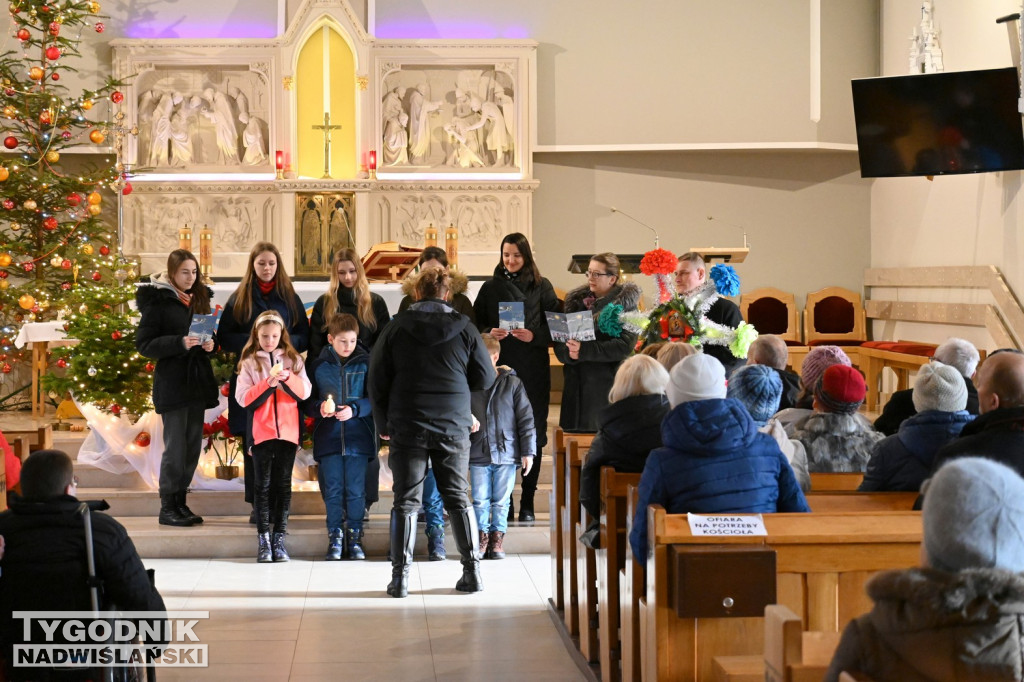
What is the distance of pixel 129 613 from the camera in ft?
10.3

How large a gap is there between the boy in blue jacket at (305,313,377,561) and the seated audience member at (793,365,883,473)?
2.43 metres

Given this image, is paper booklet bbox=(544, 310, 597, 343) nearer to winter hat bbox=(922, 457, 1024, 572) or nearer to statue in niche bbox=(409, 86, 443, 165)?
winter hat bbox=(922, 457, 1024, 572)

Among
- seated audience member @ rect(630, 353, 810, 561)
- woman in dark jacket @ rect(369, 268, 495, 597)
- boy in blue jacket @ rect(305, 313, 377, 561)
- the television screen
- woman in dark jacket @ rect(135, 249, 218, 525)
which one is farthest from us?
the television screen

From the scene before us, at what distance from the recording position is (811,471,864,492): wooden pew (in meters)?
4.04

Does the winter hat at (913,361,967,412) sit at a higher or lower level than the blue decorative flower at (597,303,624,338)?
lower

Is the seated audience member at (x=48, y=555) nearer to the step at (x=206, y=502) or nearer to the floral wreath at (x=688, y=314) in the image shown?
the floral wreath at (x=688, y=314)

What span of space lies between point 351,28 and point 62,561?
8.20m

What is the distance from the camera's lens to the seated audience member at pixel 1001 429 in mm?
3172

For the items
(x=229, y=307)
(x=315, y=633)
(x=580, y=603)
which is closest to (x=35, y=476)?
(x=315, y=633)

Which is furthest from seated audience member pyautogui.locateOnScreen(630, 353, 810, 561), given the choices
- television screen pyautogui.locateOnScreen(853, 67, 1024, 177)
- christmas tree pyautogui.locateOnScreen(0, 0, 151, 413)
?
television screen pyautogui.locateOnScreen(853, 67, 1024, 177)

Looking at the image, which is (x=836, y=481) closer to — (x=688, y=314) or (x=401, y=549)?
(x=688, y=314)

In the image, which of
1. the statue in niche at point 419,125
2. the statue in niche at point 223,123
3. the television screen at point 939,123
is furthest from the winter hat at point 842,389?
the statue in niche at point 223,123

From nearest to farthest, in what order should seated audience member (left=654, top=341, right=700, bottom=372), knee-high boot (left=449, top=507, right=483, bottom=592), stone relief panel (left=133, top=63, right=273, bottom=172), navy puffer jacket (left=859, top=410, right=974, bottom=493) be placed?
navy puffer jacket (left=859, top=410, right=974, bottom=493) → seated audience member (left=654, top=341, right=700, bottom=372) → knee-high boot (left=449, top=507, right=483, bottom=592) → stone relief panel (left=133, top=63, right=273, bottom=172)

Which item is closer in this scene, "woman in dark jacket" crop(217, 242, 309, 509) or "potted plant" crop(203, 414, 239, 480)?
"woman in dark jacket" crop(217, 242, 309, 509)
